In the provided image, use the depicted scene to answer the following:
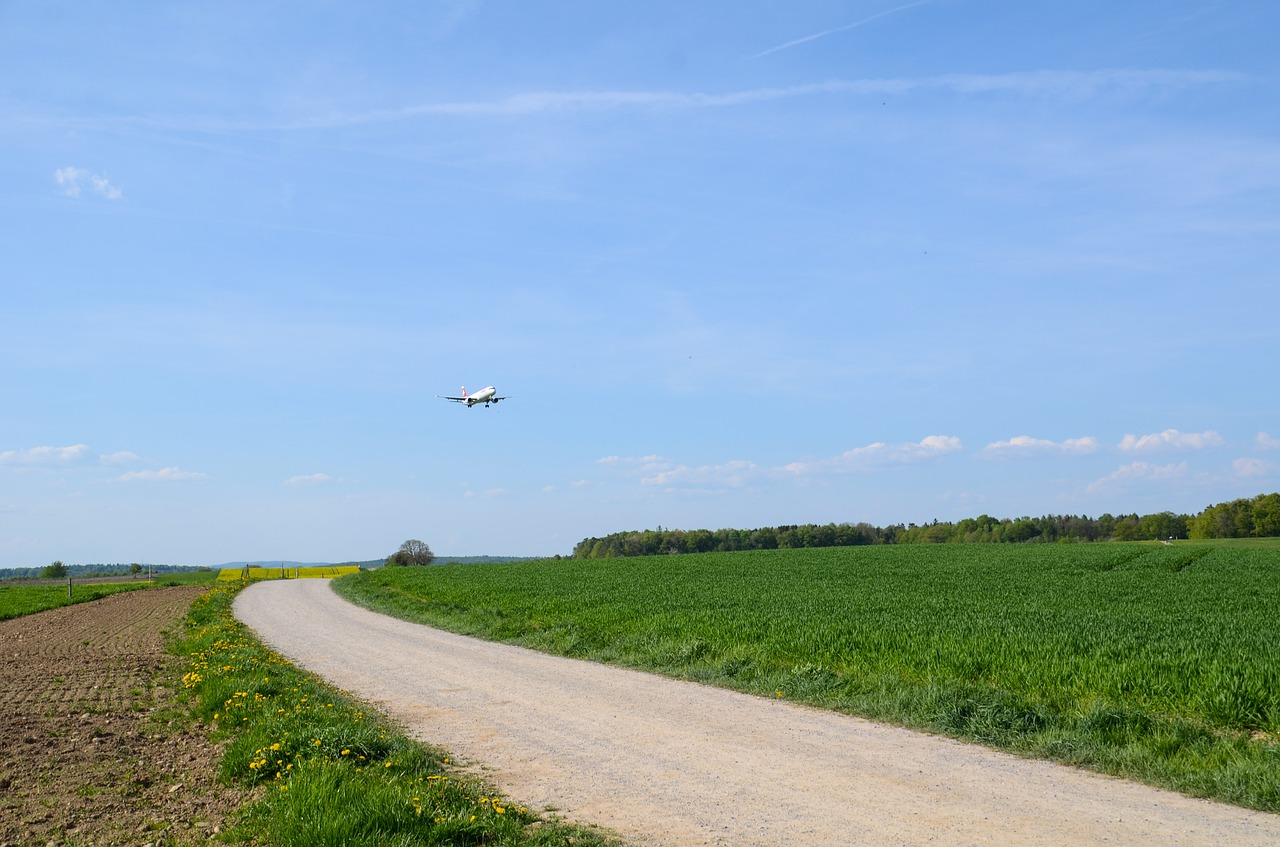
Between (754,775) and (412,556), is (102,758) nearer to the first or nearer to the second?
(754,775)

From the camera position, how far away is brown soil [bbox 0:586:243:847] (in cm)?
787

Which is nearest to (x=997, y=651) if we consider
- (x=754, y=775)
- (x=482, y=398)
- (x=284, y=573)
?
(x=754, y=775)

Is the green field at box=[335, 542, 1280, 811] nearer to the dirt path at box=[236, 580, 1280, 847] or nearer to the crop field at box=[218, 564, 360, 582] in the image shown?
the dirt path at box=[236, 580, 1280, 847]

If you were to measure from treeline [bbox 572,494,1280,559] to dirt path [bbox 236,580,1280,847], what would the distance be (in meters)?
116

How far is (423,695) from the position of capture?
1555 centimetres

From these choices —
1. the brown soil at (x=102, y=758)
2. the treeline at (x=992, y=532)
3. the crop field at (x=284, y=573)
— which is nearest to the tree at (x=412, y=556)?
the crop field at (x=284, y=573)

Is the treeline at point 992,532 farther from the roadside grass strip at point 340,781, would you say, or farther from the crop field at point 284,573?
the roadside grass strip at point 340,781

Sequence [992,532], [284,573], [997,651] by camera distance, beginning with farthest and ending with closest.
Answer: [992,532], [284,573], [997,651]

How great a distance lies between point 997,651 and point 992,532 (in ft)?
481

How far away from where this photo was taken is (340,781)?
8.41 m

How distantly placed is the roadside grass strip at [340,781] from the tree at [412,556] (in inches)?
3976

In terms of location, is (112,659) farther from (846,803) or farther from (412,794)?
(846,803)

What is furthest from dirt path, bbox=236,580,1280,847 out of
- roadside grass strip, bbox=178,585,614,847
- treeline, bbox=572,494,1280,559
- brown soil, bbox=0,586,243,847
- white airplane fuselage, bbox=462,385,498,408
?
treeline, bbox=572,494,1280,559

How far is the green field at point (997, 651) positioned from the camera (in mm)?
10562
